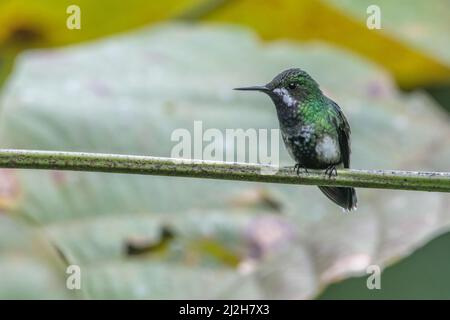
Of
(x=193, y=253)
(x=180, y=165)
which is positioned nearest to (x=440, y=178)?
(x=180, y=165)

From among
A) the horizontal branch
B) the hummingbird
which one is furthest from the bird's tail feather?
the horizontal branch

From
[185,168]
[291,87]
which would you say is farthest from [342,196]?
[185,168]

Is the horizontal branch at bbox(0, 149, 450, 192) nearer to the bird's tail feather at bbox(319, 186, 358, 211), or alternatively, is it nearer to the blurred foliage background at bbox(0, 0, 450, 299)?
the bird's tail feather at bbox(319, 186, 358, 211)

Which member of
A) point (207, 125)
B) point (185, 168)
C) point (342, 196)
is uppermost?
point (207, 125)

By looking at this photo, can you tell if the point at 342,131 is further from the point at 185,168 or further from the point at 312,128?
the point at 185,168

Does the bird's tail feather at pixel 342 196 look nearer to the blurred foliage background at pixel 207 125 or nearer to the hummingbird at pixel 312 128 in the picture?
the hummingbird at pixel 312 128

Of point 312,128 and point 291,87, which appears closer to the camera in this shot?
point 291,87
